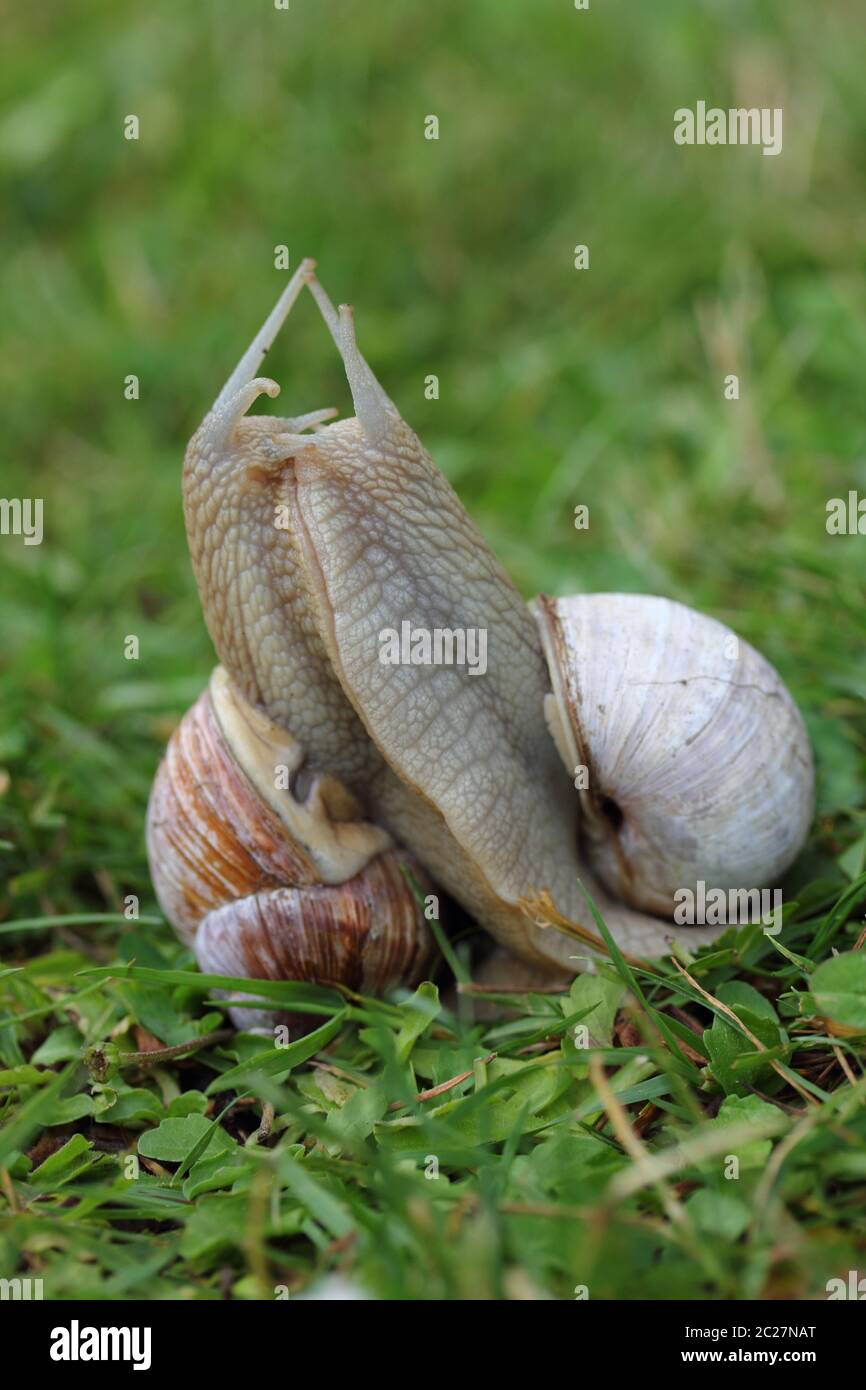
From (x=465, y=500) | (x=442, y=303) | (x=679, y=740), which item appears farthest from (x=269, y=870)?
(x=442, y=303)

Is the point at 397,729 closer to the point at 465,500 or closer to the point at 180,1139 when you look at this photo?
the point at 180,1139

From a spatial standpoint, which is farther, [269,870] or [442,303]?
[442,303]

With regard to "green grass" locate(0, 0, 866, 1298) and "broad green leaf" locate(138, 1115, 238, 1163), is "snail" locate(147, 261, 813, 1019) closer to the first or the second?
"green grass" locate(0, 0, 866, 1298)

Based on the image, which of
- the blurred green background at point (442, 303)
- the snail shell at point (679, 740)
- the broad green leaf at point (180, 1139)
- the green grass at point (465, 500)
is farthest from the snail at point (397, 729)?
the blurred green background at point (442, 303)

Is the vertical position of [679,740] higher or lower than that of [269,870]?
higher

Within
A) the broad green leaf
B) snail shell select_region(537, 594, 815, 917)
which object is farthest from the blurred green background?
the broad green leaf

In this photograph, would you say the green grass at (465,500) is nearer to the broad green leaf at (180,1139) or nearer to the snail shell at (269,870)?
the broad green leaf at (180,1139)
